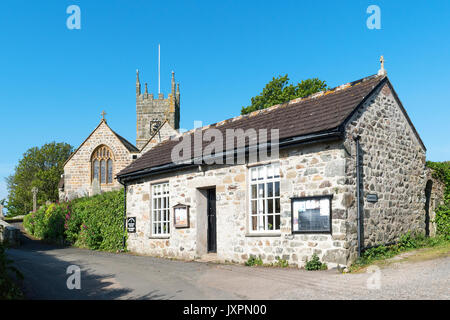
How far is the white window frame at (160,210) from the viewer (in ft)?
50.7

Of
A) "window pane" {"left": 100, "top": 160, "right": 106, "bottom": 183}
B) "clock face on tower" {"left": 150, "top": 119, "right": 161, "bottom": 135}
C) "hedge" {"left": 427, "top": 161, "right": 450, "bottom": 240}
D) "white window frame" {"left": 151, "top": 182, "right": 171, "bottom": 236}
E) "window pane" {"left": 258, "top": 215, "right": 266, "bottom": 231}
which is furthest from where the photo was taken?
"clock face on tower" {"left": 150, "top": 119, "right": 161, "bottom": 135}

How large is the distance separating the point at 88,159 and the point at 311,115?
31874 millimetres

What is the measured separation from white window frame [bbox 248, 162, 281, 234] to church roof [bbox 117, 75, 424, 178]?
1.10 meters

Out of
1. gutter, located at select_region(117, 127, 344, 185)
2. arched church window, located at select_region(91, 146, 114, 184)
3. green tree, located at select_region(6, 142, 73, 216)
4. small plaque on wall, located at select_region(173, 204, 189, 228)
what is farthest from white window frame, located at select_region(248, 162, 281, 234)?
green tree, located at select_region(6, 142, 73, 216)

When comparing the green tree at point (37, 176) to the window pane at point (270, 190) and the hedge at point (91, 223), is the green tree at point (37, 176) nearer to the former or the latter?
the hedge at point (91, 223)

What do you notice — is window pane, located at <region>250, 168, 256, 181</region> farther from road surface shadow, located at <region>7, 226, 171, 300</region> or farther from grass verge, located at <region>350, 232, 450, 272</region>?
road surface shadow, located at <region>7, 226, 171, 300</region>

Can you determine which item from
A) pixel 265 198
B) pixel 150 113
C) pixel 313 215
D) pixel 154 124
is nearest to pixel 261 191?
pixel 265 198

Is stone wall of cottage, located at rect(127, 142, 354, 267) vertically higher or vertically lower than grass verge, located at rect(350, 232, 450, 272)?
higher

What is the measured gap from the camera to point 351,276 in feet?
29.1

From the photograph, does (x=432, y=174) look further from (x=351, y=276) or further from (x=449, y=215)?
(x=351, y=276)

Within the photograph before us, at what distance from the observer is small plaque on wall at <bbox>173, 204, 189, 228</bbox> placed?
14180mm

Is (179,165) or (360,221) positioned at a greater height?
(179,165)

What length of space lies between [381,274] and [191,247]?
274 inches
